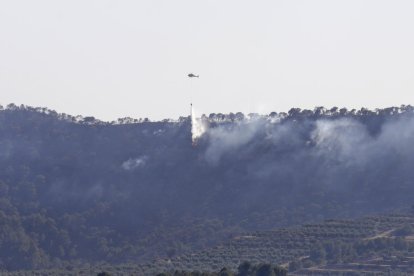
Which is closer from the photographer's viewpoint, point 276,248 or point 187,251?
point 276,248

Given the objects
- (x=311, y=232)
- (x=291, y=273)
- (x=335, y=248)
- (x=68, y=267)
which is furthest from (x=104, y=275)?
(x=68, y=267)

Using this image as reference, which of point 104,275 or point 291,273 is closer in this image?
point 104,275

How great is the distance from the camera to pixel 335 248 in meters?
160

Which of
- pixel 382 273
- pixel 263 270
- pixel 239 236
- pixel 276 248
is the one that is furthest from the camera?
pixel 239 236

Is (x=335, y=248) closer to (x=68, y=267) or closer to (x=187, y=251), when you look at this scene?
(x=187, y=251)

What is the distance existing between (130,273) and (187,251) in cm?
2657

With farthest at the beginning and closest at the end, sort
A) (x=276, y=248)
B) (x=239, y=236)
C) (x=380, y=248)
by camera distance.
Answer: (x=239, y=236), (x=276, y=248), (x=380, y=248)

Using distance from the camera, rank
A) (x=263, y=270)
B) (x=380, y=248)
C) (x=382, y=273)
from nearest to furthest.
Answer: (x=263, y=270) < (x=382, y=273) < (x=380, y=248)

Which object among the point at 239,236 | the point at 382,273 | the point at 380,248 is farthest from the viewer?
the point at 239,236

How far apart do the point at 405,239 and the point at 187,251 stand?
36.2 m

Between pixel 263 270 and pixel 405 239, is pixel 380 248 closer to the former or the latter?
pixel 405 239

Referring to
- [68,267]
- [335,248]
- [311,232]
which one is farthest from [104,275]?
[68,267]

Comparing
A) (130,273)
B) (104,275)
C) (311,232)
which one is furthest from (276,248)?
(104,275)

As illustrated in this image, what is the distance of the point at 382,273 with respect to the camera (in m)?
145
